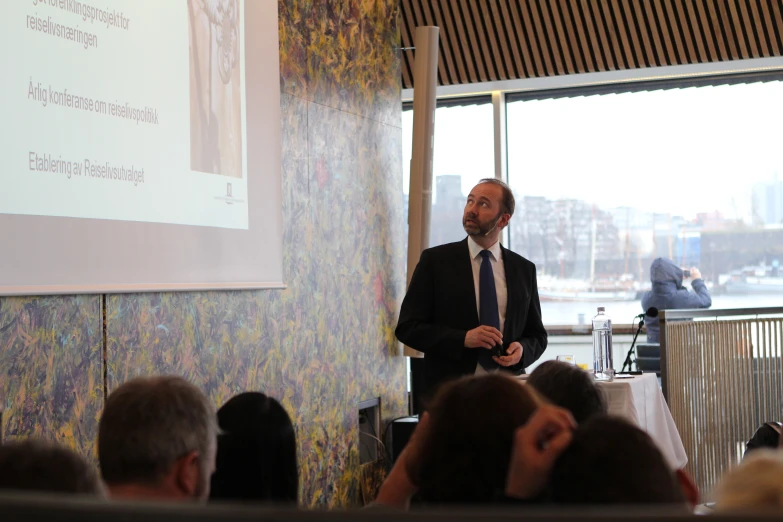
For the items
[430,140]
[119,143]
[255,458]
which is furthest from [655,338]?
[255,458]

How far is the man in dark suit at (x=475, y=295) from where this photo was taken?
412 centimetres

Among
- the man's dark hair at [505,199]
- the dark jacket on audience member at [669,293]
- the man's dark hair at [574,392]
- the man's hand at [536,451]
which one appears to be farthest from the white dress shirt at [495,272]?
the man's hand at [536,451]

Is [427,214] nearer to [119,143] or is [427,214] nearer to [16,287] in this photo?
[119,143]

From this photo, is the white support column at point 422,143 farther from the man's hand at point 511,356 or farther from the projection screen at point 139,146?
the man's hand at point 511,356

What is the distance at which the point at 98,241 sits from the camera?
3.55 m

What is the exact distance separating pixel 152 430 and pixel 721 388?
4452mm

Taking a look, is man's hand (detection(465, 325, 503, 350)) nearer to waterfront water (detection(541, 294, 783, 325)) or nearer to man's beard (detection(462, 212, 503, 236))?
man's beard (detection(462, 212, 503, 236))

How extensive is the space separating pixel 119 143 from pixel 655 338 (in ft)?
14.7

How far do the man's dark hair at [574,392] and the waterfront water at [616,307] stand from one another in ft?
16.9

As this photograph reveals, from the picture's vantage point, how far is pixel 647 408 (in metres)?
4.14

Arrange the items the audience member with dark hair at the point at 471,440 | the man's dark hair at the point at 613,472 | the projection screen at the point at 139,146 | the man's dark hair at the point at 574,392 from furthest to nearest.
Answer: the projection screen at the point at 139,146
the man's dark hair at the point at 574,392
the audience member with dark hair at the point at 471,440
the man's dark hair at the point at 613,472

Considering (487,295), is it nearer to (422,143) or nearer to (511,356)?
(511,356)

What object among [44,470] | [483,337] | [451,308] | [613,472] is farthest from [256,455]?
[451,308]

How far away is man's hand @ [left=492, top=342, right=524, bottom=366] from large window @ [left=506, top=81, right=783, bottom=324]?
3352 mm
